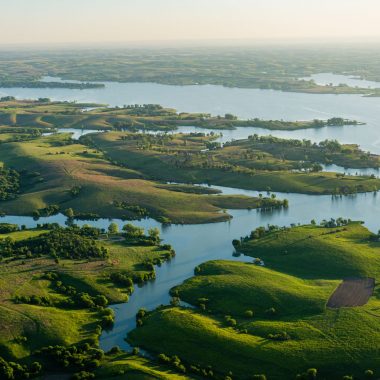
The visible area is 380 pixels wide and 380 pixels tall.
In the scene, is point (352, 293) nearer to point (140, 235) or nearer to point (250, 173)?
point (140, 235)

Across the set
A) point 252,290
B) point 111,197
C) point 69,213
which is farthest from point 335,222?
point 69,213

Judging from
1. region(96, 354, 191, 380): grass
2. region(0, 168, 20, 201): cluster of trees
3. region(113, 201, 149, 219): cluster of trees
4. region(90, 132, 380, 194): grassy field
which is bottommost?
region(96, 354, 191, 380): grass

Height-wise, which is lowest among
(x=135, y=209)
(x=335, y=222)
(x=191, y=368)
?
(x=191, y=368)

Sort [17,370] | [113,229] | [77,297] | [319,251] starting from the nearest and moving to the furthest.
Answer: [17,370] → [77,297] → [319,251] → [113,229]

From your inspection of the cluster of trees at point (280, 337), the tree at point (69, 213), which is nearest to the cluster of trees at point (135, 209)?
the tree at point (69, 213)

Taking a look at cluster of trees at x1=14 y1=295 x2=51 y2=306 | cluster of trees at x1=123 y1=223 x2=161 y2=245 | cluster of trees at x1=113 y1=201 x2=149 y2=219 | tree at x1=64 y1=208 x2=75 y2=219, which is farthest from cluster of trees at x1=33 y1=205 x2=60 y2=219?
cluster of trees at x1=14 y1=295 x2=51 y2=306

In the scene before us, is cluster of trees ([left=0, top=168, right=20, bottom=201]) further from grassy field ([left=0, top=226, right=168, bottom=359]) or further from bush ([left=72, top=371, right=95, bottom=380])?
bush ([left=72, top=371, right=95, bottom=380])

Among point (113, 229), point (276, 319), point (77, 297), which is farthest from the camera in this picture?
point (113, 229)
